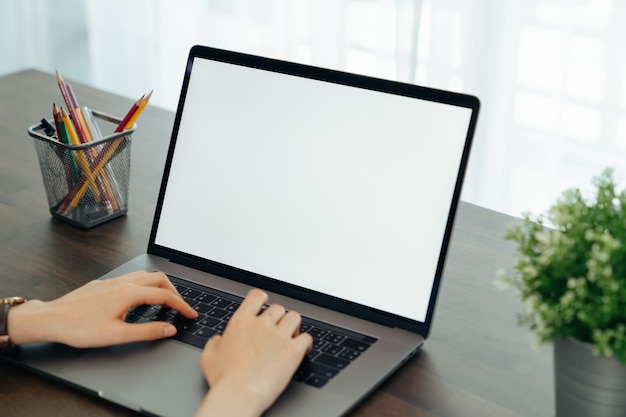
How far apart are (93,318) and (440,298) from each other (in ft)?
1.40

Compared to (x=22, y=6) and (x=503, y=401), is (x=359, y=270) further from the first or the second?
(x=22, y=6)

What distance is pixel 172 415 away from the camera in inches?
31.4

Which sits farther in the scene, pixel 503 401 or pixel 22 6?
pixel 22 6

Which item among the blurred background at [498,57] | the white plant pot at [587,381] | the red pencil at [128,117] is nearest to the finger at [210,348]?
the white plant pot at [587,381]

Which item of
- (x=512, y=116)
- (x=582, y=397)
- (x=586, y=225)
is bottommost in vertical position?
(x=512, y=116)

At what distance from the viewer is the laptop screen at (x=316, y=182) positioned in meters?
0.94

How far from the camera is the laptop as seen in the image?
87 centimetres

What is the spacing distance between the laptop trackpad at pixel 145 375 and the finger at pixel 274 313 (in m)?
0.09

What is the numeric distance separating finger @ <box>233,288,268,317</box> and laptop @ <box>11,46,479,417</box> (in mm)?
66

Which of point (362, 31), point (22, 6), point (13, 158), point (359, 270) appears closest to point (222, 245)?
point (359, 270)

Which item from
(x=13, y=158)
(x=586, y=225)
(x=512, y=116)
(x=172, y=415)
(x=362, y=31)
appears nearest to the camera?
(x=586, y=225)

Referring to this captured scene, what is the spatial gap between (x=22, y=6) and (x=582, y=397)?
3461mm

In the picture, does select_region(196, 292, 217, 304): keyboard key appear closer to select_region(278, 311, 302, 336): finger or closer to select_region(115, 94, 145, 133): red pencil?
select_region(278, 311, 302, 336): finger

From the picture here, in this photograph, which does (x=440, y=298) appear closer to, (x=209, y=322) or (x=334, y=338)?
(x=334, y=338)
